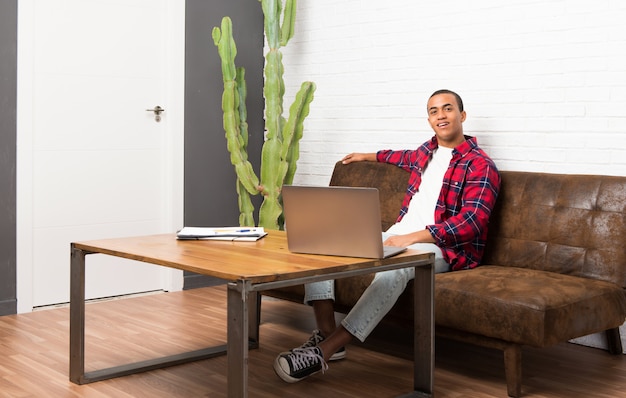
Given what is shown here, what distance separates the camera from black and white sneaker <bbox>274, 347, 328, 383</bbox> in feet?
9.14

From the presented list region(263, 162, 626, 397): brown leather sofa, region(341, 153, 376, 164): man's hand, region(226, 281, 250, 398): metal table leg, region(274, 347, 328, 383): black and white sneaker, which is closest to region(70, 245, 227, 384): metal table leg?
region(274, 347, 328, 383): black and white sneaker

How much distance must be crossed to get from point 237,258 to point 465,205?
3.78 feet

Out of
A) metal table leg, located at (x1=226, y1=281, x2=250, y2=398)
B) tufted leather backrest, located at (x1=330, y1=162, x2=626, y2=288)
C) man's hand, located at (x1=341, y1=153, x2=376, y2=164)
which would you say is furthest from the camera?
man's hand, located at (x1=341, y1=153, x2=376, y2=164)

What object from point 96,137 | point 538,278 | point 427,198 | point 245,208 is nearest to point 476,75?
point 427,198

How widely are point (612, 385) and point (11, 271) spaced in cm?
282

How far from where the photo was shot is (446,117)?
11.1 ft

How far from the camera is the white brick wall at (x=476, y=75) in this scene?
3410 mm

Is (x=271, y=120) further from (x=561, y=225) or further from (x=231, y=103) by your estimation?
(x=561, y=225)

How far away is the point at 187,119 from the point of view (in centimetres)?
472

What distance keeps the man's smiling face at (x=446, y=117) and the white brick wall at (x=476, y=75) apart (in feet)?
1.39

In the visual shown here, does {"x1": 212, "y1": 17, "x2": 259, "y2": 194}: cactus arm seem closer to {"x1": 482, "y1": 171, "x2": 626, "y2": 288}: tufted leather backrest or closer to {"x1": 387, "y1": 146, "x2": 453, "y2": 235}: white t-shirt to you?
{"x1": 387, "y1": 146, "x2": 453, "y2": 235}: white t-shirt

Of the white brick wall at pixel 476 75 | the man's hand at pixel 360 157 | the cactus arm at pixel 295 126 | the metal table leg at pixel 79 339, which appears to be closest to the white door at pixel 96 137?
the cactus arm at pixel 295 126

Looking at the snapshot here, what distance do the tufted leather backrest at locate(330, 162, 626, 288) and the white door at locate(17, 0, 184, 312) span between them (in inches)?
81.2

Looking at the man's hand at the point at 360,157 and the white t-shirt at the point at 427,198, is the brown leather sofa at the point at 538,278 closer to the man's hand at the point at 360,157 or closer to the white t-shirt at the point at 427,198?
the white t-shirt at the point at 427,198
